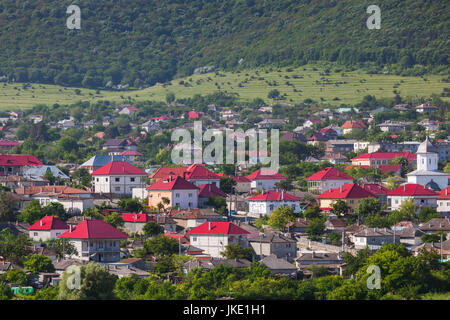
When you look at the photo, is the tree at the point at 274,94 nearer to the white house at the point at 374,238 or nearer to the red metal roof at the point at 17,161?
the red metal roof at the point at 17,161

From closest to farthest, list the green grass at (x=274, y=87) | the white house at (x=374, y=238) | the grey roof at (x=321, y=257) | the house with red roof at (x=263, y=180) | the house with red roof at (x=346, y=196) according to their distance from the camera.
A: the grey roof at (x=321, y=257) < the white house at (x=374, y=238) < the house with red roof at (x=346, y=196) < the house with red roof at (x=263, y=180) < the green grass at (x=274, y=87)

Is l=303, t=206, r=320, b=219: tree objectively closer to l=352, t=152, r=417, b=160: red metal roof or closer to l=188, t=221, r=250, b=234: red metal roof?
l=188, t=221, r=250, b=234: red metal roof

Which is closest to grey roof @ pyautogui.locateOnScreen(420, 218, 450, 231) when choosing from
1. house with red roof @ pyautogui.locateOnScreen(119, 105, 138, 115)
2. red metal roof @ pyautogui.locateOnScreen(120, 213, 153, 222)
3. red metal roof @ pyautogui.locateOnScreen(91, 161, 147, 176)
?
red metal roof @ pyautogui.locateOnScreen(120, 213, 153, 222)

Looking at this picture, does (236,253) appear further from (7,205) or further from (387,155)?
(387,155)

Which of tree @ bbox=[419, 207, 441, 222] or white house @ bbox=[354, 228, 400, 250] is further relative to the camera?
tree @ bbox=[419, 207, 441, 222]

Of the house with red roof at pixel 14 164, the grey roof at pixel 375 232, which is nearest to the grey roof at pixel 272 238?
the grey roof at pixel 375 232

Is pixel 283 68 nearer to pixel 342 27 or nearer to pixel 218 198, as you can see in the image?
pixel 342 27

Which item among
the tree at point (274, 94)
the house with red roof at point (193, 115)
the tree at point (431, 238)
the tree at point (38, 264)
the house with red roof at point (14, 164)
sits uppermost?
the tree at point (274, 94)
